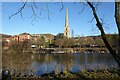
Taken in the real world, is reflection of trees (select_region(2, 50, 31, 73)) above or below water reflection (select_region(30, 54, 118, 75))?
above

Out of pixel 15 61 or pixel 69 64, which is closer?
pixel 69 64

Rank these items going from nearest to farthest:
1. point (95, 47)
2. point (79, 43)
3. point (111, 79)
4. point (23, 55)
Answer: point (111, 79), point (23, 55), point (95, 47), point (79, 43)

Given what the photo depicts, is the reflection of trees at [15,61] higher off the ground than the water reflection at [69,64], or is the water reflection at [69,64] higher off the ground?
the reflection of trees at [15,61]

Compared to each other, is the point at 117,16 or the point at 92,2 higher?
the point at 92,2

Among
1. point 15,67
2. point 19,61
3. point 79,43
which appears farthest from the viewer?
point 79,43

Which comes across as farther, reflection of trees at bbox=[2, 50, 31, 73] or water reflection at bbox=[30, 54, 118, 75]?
reflection of trees at bbox=[2, 50, 31, 73]

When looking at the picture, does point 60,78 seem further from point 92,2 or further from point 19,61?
point 19,61

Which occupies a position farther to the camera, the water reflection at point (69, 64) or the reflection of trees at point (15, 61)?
the reflection of trees at point (15, 61)

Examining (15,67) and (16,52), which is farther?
(16,52)

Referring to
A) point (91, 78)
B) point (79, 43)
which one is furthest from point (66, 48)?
point (91, 78)

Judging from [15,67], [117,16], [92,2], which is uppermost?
[92,2]

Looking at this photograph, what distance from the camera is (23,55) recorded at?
17.9 meters

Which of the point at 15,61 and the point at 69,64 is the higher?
the point at 15,61

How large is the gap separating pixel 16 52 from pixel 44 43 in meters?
82.5
